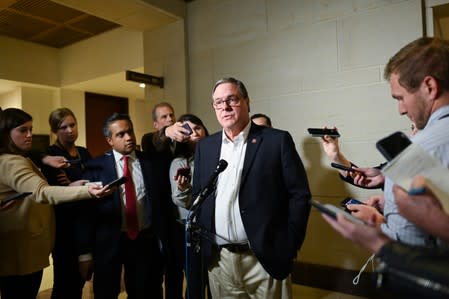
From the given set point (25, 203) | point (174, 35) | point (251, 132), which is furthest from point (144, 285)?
point (174, 35)

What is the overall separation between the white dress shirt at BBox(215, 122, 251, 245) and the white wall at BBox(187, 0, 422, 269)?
1493mm

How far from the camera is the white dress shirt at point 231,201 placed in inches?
60.7

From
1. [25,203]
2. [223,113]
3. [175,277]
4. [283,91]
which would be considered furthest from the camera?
[283,91]

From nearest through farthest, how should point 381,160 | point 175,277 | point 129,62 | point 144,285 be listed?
point 144,285
point 175,277
point 381,160
point 129,62

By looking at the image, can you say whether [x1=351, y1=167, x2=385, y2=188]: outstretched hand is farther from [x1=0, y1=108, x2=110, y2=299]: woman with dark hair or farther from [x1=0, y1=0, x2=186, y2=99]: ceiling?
[x1=0, y1=0, x2=186, y2=99]: ceiling

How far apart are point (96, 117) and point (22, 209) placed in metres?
4.71

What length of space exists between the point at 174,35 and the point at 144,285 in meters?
2.76

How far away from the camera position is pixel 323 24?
2895 millimetres

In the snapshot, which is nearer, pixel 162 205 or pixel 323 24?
pixel 162 205

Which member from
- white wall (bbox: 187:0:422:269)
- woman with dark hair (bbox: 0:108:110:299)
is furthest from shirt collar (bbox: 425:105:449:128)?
white wall (bbox: 187:0:422:269)

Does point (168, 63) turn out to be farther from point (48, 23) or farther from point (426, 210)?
point (426, 210)

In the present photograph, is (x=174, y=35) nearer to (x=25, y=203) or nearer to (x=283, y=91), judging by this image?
(x=283, y=91)

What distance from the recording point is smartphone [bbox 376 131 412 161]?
760mm

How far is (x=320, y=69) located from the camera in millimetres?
2914
